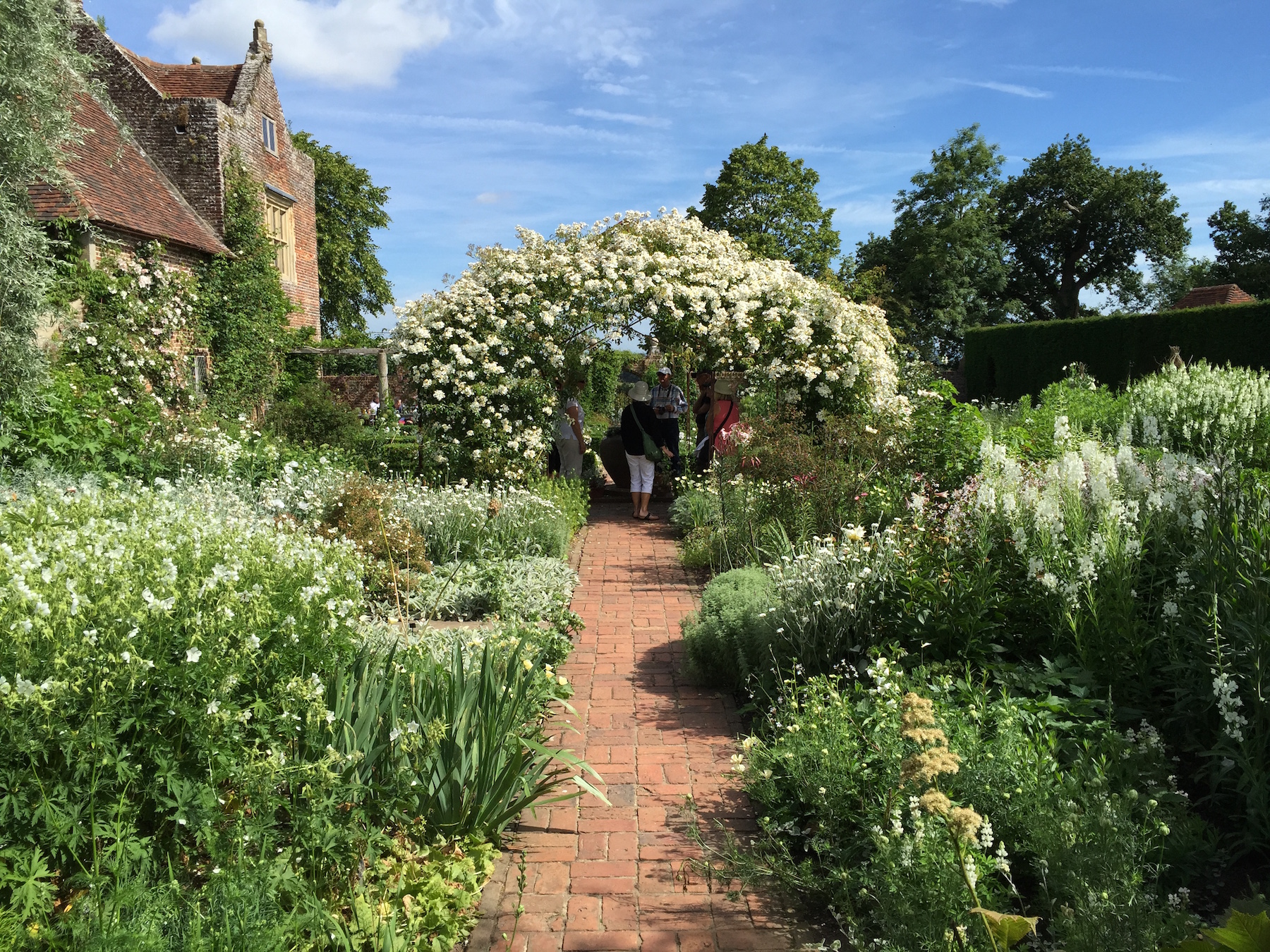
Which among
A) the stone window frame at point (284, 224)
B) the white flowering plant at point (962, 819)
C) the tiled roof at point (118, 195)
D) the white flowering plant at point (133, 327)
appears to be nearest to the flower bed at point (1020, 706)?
the white flowering plant at point (962, 819)

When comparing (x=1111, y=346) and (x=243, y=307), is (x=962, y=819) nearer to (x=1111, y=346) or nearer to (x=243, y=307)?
(x=243, y=307)

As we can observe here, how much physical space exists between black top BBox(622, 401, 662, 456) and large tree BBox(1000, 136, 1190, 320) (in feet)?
145

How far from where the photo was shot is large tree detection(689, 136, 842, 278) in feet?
108

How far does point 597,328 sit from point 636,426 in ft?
5.11

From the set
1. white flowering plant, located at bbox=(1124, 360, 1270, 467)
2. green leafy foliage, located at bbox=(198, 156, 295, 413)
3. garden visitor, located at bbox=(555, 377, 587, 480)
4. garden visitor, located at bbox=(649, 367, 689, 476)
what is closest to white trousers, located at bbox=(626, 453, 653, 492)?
garden visitor, located at bbox=(649, 367, 689, 476)

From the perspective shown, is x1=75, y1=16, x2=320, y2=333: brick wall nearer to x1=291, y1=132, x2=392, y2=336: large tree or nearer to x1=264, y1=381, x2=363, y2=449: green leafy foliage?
x1=264, y1=381, x2=363, y2=449: green leafy foliage

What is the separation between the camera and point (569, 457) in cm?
1291

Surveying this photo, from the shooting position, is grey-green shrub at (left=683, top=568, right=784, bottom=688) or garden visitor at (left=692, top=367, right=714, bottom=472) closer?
grey-green shrub at (left=683, top=568, right=784, bottom=688)

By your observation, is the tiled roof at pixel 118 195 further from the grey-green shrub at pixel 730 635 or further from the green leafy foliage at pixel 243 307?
the grey-green shrub at pixel 730 635

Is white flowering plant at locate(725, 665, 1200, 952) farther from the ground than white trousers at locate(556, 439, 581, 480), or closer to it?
closer to it

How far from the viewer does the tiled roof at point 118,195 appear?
13375 millimetres

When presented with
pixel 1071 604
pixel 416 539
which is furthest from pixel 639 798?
pixel 416 539

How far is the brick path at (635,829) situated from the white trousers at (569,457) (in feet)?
20.0

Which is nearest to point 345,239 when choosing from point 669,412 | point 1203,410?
point 669,412
